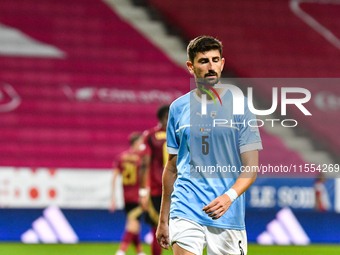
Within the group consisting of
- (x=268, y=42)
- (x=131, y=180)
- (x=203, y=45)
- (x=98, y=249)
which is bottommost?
(x=98, y=249)

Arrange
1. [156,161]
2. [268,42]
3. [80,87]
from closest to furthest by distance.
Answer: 1. [156,161]
2. [80,87]
3. [268,42]

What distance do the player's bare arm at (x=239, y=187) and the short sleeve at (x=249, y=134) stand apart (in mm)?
28

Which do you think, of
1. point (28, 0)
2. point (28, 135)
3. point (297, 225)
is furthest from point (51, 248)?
point (28, 0)

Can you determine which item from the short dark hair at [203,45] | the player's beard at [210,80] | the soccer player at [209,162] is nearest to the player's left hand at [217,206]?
the soccer player at [209,162]

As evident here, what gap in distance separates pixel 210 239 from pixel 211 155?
1.43ft

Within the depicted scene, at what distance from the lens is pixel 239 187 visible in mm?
2527

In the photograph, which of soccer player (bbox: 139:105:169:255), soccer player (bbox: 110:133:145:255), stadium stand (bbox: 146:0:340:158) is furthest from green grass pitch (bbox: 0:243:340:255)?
stadium stand (bbox: 146:0:340:158)

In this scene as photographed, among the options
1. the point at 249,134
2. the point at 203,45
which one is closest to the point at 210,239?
the point at 249,134

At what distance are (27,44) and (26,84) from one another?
0.79 m

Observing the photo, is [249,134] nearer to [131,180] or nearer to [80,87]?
[131,180]

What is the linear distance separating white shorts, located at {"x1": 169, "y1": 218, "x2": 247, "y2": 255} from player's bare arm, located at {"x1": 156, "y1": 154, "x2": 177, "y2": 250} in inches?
5.9

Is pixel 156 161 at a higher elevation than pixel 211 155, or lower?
lower

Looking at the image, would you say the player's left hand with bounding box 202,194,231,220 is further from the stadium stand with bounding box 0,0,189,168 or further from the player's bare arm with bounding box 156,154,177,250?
the stadium stand with bounding box 0,0,189,168

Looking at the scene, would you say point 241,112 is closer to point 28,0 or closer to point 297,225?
point 297,225
